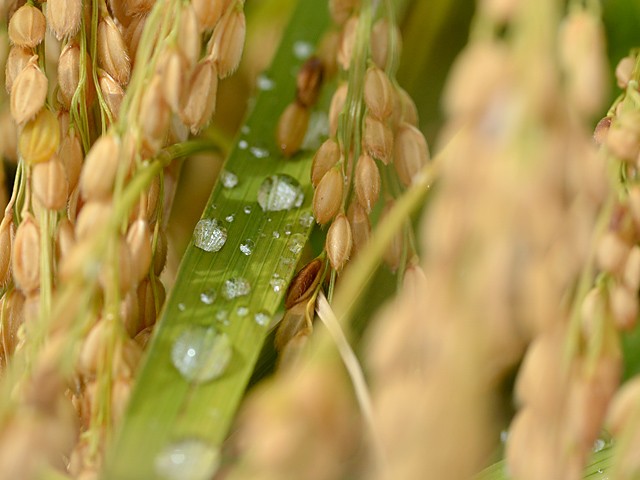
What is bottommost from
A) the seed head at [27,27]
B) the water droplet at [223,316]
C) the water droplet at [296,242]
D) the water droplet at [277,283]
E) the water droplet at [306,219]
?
the water droplet at [223,316]

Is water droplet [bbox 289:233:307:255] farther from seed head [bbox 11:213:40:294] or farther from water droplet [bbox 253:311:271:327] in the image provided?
seed head [bbox 11:213:40:294]

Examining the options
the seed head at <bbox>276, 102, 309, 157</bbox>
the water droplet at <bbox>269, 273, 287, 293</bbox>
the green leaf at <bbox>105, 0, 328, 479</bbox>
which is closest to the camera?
the green leaf at <bbox>105, 0, 328, 479</bbox>

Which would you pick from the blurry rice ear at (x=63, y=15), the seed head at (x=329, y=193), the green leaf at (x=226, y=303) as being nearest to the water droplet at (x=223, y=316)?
the green leaf at (x=226, y=303)

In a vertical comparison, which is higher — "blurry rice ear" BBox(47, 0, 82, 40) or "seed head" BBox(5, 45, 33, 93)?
"blurry rice ear" BBox(47, 0, 82, 40)

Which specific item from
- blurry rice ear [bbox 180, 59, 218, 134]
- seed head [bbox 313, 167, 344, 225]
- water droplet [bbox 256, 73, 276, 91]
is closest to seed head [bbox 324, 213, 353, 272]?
seed head [bbox 313, 167, 344, 225]

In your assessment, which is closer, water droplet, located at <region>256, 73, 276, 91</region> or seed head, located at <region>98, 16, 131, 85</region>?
seed head, located at <region>98, 16, 131, 85</region>

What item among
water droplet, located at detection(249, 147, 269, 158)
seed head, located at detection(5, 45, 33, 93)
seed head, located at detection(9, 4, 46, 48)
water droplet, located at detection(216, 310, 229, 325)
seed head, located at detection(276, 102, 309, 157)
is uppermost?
seed head, located at detection(9, 4, 46, 48)

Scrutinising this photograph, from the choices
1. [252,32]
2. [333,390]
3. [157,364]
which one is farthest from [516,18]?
[252,32]

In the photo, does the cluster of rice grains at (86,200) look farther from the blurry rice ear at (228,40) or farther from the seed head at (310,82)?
the seed head at (310,82)
